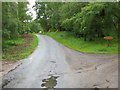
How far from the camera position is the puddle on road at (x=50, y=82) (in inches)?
209

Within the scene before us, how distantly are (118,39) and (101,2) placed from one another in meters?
4.82

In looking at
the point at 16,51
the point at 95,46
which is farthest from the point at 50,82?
the point at 95,46

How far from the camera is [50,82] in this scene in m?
5.71

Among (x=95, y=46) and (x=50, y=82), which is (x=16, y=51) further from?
(x=50, y=82)

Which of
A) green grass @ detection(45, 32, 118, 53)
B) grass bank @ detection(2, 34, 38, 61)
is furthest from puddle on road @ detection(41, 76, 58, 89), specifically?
green grass @ detection(45, 32, 118, 53)

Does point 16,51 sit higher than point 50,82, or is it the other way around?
point 16,51

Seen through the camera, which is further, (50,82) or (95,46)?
(95,46)

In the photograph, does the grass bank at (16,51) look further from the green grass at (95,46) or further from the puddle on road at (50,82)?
the puddle on road at (50,82)

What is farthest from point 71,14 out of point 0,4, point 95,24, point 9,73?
point 9,73

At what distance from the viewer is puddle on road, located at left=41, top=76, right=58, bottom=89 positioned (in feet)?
17.4

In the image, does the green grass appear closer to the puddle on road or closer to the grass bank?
the grass bank

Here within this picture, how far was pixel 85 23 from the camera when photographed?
47.2 feet

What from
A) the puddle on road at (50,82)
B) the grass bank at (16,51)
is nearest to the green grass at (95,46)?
the grass bank at (16,51)

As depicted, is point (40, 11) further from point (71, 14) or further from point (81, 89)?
point (81, 89)
